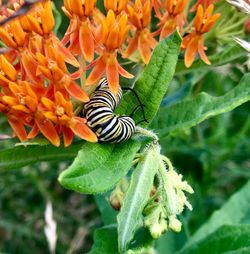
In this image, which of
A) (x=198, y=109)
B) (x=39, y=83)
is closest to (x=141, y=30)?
(x=198, y=109)

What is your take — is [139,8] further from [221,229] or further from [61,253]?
[61,253]

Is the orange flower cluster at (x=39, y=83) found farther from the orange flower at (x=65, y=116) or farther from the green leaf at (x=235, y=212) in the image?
the green leaf at (x=235, y=212)

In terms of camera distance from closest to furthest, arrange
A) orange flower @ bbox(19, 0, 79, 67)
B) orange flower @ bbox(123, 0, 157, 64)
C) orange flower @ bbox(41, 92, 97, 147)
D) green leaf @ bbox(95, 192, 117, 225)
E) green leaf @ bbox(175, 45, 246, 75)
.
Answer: orange flower @ bbox(41, 92, 97, 147)
orange flower @ bbox(19, 0, 79, 67)
orange flower @ bbox(123, 0, 157, 64)
green leaf @ bbox(175, 45, 246, 75)
green leaf @ bbox(95, 192, 117, 225)

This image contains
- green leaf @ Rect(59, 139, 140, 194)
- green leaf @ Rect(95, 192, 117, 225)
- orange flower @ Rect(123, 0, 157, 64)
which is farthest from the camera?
green leaf @ Rect(95, 192, 117, 225)

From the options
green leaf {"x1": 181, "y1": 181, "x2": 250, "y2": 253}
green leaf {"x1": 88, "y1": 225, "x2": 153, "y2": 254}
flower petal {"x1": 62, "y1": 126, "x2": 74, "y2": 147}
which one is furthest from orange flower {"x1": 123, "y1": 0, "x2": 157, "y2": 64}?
green leaf {"x1": 181, "y1": 181, "x2": 250, "y2": 253}

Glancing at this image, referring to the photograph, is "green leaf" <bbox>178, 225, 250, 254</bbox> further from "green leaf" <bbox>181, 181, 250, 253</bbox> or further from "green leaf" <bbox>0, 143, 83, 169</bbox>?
"green leaf" <bbox>0, 143, 83, 169</bbox>
